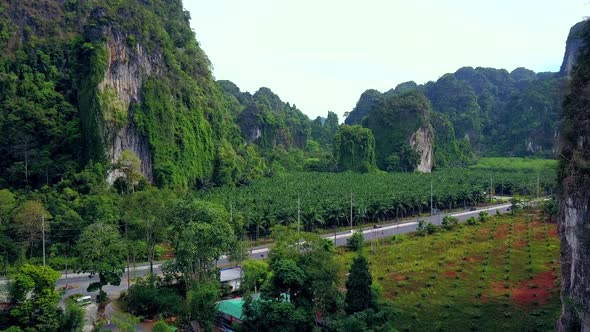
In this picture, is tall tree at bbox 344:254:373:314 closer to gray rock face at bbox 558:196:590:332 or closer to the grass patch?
the grass patch

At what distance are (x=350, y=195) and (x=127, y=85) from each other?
26.5 metres

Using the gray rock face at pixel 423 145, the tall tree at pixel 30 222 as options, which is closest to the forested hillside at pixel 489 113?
the gray rock face at pixel 423 145

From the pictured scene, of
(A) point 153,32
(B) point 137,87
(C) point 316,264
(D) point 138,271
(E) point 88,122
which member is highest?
(A) point 153,32

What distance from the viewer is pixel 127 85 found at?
175ft

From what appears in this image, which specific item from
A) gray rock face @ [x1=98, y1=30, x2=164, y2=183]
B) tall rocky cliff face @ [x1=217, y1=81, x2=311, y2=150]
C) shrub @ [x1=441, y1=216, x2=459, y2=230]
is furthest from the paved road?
tall rocky cliff face @ [x1=217, y1=81, x2=311, y2=150]

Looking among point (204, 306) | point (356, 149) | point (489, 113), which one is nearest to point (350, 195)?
point (204, 306)

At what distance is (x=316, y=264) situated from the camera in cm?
2197

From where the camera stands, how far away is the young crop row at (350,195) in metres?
45.6

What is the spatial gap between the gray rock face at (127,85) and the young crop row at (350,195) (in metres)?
8.29

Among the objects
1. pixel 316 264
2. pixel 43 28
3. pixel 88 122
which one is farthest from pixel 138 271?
pixel 43 28

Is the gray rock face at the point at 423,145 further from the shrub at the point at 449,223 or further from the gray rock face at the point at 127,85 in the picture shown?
the gray rock face at the point at 127,85

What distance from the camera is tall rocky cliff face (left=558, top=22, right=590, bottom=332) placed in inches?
673

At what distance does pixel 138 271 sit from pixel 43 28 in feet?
121

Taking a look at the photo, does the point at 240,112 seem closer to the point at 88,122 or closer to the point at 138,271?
the point at 88,122
